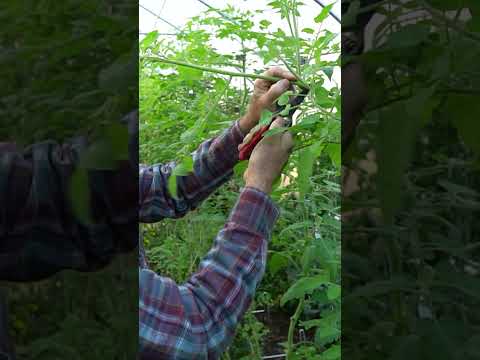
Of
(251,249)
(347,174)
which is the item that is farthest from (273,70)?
(347,174)

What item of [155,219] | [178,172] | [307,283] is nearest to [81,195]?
[178,172]

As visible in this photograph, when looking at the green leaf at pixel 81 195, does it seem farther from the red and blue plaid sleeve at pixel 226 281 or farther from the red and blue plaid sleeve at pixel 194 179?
the red and blue plaid sleeve at pixel 194 179

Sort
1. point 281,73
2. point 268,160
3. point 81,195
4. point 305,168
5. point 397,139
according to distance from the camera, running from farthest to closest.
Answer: point 281,73 < point 268,160 < point 305,168 < point 81,195 < point 397,139

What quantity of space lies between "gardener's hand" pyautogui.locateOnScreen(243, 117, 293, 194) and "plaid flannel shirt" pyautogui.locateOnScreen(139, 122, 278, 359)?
0.02 meters

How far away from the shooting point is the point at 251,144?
853 mm

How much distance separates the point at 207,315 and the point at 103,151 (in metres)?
0.40

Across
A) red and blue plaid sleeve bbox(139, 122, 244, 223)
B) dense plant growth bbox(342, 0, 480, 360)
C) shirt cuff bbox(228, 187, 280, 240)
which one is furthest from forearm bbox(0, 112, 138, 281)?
red and blue plaid sleeve bbox(139, 122, 244, 223)

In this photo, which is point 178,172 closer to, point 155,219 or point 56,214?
Result: point 155,219

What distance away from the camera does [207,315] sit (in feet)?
2.53

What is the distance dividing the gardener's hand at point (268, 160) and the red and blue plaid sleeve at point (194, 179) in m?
0.23

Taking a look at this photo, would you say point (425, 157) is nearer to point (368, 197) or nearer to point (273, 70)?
point (368, 197)

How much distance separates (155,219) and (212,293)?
1.24 feet

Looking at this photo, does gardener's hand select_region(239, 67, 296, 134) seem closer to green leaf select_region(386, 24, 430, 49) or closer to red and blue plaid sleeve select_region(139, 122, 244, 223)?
red and blue plaid sleeve select_region(139, 122, 244, 223)

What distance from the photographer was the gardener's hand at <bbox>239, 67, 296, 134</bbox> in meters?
0.85
